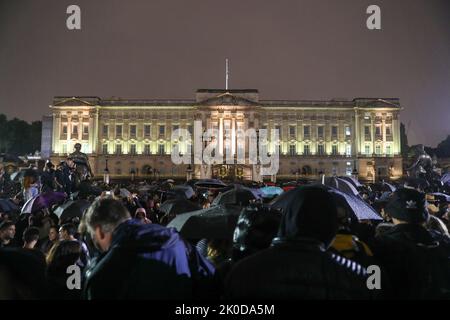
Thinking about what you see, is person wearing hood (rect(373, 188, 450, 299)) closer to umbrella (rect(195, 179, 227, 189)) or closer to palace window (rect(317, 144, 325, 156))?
umbrella (rect(195, 179, 227, 189))

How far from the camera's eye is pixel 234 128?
74.6 m

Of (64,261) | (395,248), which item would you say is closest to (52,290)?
(64,261)

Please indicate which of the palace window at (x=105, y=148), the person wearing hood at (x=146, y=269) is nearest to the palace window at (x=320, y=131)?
the palace window at (x=105, y=148)

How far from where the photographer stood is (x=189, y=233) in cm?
518

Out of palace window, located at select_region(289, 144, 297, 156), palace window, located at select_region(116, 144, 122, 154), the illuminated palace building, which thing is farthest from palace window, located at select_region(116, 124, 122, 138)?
palace window, located at select_region(289, 144, 297, 156)

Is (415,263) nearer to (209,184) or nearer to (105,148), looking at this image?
(209,184)

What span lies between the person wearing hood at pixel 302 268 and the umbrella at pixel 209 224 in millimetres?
1938

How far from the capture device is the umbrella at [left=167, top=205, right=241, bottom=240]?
4897mm

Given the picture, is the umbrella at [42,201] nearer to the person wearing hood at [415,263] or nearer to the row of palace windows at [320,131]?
the person wearing hood at [415,263]

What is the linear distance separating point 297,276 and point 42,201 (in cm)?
824

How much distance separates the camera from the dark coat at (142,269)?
284 cm

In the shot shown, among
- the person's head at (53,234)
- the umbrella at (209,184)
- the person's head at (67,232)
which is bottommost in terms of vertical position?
the person's head at (53,234)

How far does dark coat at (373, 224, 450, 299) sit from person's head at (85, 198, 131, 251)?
231cm
